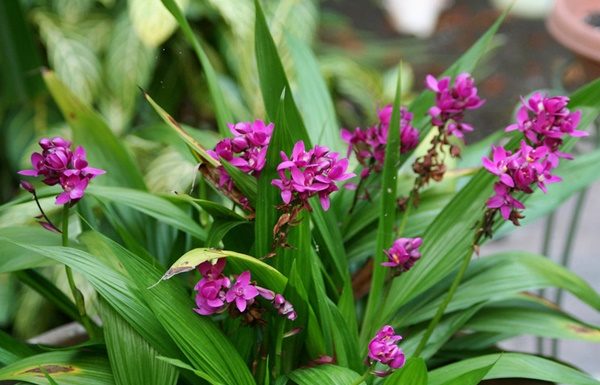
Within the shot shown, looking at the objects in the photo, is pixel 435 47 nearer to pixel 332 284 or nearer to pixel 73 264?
pixel 332 284

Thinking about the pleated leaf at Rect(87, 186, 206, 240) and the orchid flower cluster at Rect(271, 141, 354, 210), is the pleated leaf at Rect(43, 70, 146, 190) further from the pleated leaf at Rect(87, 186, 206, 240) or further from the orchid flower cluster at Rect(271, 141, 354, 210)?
the orchid flower cluster at Rect(271, 141, 354, 210)

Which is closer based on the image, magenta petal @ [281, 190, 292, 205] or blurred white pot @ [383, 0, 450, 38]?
magenta petal @ [281, 190, 292, 205]

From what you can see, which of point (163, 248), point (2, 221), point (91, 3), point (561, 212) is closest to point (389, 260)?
point (163, 248)

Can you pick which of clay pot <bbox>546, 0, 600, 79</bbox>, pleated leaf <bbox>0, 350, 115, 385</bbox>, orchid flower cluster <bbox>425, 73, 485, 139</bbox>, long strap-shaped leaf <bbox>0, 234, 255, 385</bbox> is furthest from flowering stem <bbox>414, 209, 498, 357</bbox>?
clay pot <bbox>546, 0, 600, 79</bbox>

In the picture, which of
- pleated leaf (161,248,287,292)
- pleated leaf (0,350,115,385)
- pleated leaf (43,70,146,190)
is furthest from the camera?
pleated leaf (43,70,146,190)

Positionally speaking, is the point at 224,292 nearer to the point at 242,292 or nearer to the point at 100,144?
the point at 242,292

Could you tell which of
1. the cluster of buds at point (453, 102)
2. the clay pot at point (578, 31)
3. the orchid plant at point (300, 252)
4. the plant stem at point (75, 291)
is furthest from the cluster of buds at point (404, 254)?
the clay pot at point (578, 31)

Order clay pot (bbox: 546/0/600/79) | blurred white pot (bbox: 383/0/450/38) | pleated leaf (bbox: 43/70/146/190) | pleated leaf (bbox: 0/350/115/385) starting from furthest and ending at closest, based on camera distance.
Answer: blurred white pot (bbox: 383/0/450/38) < clay pot (bbox: 546/0/600/79) < pleated leaf (bbox: 43/70/146/190) < pleated leaf (bbox: 0/350/115/385)

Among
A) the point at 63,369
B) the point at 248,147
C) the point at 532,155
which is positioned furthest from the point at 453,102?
the point at 63,369
